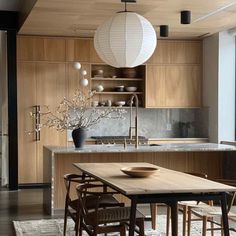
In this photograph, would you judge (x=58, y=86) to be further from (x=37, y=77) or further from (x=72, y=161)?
(x=72, y=161)

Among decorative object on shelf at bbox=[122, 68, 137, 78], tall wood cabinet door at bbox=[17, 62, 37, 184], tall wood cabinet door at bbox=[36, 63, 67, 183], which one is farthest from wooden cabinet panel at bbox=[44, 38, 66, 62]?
decorative object on shelf at bbox=[122, 68, 137, 78]

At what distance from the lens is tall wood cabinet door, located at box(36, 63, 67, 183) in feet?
28.5

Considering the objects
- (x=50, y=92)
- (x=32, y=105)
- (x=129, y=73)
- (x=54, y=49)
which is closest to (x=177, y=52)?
(x=129, y=73)

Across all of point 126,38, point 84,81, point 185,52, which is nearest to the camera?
point 126,38

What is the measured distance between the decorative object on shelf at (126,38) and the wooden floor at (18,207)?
223 cm

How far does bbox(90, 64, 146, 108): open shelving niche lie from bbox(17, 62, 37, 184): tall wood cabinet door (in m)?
1.10

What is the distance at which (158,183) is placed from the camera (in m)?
3.87

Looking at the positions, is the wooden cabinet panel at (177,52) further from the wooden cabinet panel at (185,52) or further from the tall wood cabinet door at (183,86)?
the tall wood cabinet door at (183,86)

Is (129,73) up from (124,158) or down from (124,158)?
up

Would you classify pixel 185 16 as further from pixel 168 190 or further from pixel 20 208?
pixel 168 190

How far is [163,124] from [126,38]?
502 centimetres

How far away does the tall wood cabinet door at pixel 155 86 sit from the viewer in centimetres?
910

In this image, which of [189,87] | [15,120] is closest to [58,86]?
[15,120]

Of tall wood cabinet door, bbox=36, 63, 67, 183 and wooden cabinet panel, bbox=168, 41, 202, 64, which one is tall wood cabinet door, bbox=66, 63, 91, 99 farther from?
wooden cabinet panel, bbox=168, 41, 202, 64
